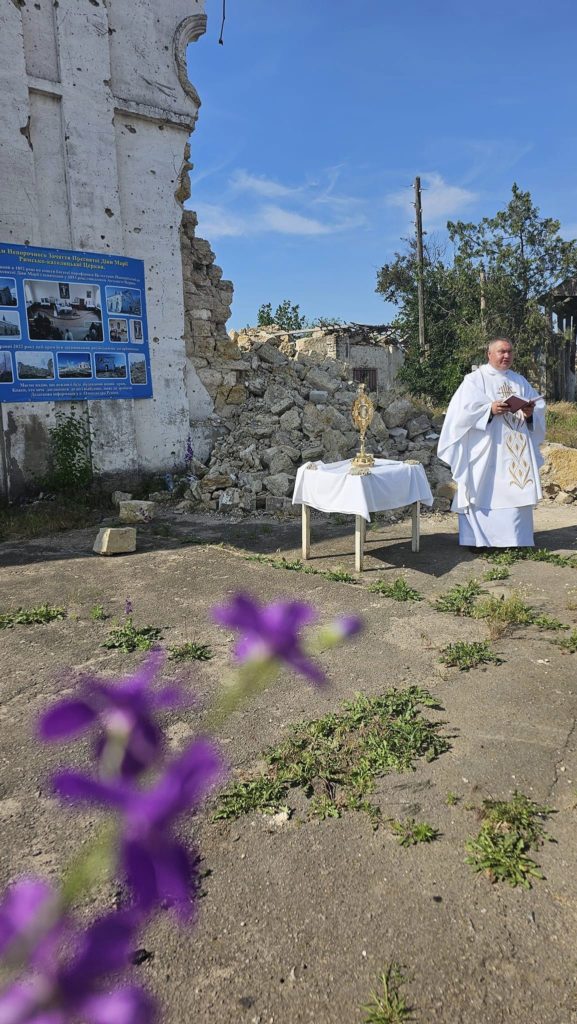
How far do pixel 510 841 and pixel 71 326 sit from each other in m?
8.39

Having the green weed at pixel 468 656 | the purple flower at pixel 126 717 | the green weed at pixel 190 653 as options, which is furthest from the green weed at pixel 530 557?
the purple flower at pixel 126 717

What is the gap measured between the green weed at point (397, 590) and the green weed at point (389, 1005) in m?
3.15

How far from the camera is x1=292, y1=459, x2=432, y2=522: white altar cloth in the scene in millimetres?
5156

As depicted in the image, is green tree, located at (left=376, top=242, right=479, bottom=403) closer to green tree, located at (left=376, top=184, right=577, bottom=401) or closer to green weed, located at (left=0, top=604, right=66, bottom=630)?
green tree, located at (left=376, top=184, right=577, bottom=401)

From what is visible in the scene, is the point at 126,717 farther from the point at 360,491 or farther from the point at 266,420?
the point at 266,420

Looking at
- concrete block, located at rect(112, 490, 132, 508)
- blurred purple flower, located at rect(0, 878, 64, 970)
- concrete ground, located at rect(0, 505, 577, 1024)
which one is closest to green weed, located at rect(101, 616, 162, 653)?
concrete ground, located at rect(0, 505, 577, 1024)

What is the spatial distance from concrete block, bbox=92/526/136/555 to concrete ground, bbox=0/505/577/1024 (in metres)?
1.80

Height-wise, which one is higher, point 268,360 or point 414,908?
point 268,360

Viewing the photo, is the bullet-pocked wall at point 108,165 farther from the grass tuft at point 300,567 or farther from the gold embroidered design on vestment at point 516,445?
the gold embroidered design on vestment at point 516,445

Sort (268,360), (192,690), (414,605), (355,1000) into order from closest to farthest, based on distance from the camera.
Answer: (355,1000) → (192,690) → (414,605) → (268,360)

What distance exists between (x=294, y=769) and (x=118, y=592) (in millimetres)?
2981

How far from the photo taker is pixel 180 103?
945 centimetres

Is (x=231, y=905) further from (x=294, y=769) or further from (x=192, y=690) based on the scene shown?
(x=192, y=690)

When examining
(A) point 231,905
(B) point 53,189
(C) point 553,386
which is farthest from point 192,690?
(C) point 553,386
